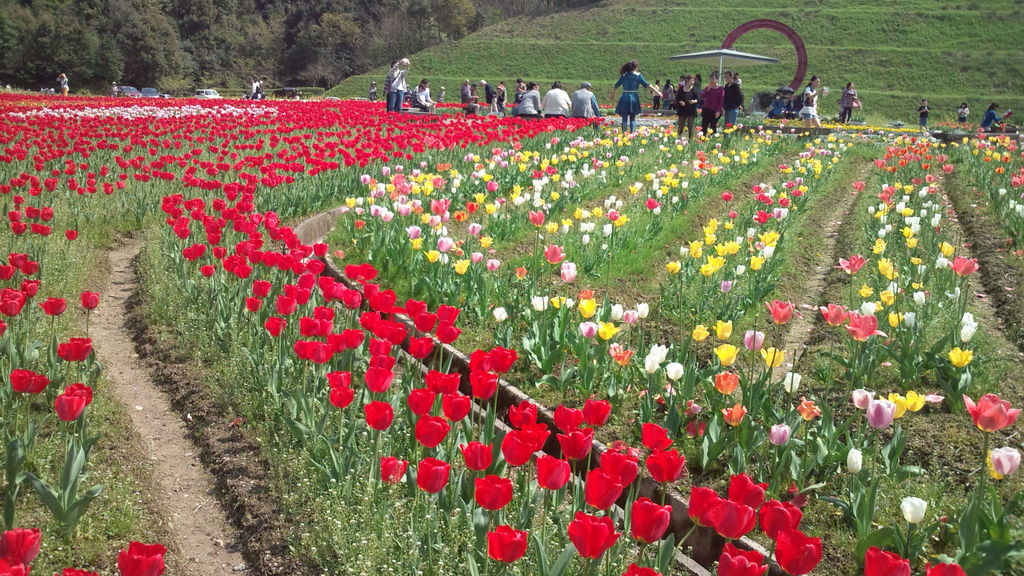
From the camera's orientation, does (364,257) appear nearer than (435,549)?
No

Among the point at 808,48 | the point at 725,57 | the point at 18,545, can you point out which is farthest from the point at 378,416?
the point at 808,48

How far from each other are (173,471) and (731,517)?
2.66m

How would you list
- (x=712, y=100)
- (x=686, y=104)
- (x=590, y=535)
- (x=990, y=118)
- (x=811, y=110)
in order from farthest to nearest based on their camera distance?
1. (x=990, y=118)
2. (x=811, y=110)
3. (x=686, y=104)
4. (x=712, y=100)
5. (x=590, y=535)

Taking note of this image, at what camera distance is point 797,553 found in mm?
1818

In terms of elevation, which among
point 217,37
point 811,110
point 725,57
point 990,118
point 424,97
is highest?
point 217,37

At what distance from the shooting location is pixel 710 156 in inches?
511

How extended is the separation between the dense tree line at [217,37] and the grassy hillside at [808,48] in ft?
43.1

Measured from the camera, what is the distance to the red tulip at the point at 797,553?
1.82m

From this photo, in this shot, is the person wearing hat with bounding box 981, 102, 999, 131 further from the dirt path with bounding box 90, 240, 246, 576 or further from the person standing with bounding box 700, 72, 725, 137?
the dirt path with bounding box 90, 240, 246, 576

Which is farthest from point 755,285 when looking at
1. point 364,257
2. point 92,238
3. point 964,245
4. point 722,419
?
point 92,238

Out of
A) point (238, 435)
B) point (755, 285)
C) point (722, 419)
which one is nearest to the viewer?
point (722, 419)

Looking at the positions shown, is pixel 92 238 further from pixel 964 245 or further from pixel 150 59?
pixel 150 59

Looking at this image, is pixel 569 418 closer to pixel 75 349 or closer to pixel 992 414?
pixel 992 414

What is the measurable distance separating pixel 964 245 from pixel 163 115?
1614 cm
